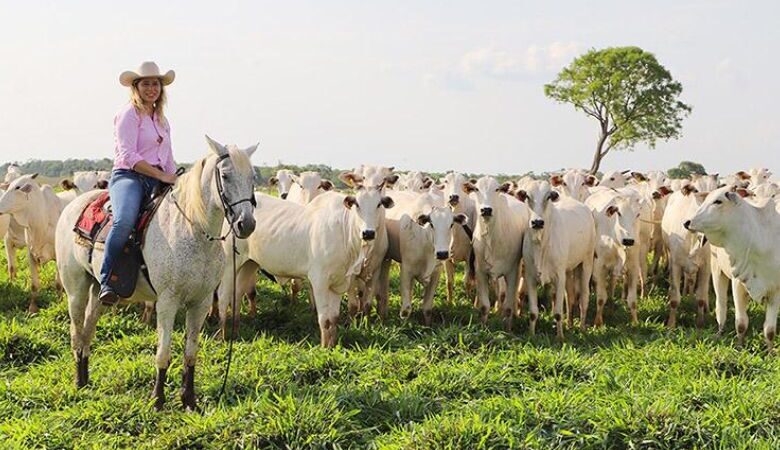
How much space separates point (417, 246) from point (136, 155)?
473cm

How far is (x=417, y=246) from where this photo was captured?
10383 millimetres

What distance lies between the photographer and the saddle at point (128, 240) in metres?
6.31

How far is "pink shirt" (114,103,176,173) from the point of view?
6504mm

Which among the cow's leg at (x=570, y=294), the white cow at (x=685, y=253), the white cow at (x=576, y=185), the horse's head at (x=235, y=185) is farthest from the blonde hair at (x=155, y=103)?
the white cow at (x=576, y=185)

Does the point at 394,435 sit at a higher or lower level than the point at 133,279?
lower

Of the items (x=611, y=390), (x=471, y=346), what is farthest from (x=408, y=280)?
(x=611, y=390)

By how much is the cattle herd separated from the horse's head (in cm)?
286

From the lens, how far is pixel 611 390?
655 centimetres

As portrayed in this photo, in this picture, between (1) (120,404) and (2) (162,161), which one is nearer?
(1) (120,404)

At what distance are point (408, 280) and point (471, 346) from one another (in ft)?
7.28

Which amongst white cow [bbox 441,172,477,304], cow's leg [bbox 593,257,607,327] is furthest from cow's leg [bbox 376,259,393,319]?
cow's leg [bbox 593,257,607,327]

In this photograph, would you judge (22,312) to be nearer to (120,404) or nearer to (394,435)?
(120,404)

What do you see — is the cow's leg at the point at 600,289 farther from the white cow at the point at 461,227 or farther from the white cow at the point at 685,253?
the white cow at the point at 461,227

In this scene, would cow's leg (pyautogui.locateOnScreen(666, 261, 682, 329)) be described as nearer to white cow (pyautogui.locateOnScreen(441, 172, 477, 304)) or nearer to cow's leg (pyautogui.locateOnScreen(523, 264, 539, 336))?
cow's leg (pyautogui.locateOnScreen(523, 264, 539, 336))
